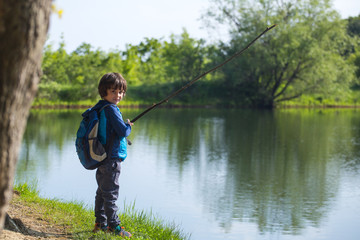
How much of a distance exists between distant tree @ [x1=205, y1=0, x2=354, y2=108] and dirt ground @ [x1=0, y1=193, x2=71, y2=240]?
2788 centimetres

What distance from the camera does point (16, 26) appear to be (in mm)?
1551

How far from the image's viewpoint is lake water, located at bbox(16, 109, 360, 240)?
21.6 feet

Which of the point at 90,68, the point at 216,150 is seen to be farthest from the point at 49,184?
the point at 90,68

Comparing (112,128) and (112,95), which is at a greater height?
(112,95)

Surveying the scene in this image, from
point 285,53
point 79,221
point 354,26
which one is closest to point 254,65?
point 285,53

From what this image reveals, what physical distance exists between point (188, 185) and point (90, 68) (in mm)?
22182

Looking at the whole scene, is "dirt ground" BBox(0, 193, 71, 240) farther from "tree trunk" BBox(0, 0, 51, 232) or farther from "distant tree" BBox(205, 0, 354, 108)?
"distant tree" BBox(205, 0, 354, 108)

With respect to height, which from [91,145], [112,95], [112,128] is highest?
[112,95]

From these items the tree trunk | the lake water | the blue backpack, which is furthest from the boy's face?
the lake water

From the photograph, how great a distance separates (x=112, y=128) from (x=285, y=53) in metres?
28.7

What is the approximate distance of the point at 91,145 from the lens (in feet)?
12.3

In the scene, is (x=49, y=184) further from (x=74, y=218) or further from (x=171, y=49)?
(x=171, y=49)

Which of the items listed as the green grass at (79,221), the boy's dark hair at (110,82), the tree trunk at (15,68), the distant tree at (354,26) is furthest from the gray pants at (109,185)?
the distant tree at (354,26)

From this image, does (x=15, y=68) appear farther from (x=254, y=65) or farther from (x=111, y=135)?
(x=254, y=65)
